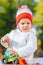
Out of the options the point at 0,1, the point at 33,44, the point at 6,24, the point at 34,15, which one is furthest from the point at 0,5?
the point at 33,44

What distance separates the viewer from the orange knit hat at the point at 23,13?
1576 mm

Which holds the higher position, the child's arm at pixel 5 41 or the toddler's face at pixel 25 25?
the toddler's face at pixel 25 25

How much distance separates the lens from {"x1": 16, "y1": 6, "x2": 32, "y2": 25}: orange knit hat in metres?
1.58

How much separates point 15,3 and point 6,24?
164mm

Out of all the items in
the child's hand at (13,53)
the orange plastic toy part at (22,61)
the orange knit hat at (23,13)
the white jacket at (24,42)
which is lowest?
the orange plastic toy part at (22,61)

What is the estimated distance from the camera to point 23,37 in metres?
1.60

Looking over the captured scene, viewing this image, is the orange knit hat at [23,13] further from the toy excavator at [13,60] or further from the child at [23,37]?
the toy excavator at [13,60]

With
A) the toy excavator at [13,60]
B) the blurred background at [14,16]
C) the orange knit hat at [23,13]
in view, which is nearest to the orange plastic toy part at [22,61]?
the toy excavator at [13,60]

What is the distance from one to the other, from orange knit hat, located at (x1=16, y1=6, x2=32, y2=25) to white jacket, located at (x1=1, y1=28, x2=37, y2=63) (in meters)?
0.09

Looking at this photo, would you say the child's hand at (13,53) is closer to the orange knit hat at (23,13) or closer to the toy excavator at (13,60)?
the toy excavator at (13,60)

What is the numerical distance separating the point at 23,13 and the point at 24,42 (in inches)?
8.0

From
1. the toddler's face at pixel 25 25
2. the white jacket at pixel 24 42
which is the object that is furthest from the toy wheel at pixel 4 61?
the toddler's face at pixel 25 25

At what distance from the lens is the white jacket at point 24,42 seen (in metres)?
1.58

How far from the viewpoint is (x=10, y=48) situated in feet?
5.22
